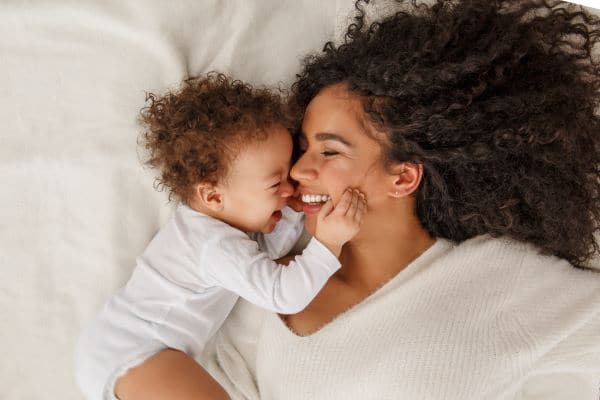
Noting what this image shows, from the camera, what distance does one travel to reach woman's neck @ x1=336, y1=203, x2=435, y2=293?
1.73 meters

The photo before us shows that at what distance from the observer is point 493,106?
1517 mm

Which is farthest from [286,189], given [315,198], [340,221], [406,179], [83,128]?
[83,128]

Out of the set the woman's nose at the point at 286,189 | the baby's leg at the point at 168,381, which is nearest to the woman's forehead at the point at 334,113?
the woman's nose at the point at 286,189

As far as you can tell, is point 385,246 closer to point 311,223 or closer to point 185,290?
point 311,223

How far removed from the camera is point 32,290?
1.94 metres

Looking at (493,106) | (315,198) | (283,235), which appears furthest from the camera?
(283,235)

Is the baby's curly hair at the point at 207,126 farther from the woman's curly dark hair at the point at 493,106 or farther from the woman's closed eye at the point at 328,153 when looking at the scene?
the woman's curly dark hair at the point at 493,106

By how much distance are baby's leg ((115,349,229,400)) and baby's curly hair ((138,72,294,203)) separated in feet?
1.55

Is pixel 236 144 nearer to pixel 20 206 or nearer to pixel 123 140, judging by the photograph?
pixel 123 140

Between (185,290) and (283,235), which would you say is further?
(283,235)

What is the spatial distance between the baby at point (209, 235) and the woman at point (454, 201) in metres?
0.11

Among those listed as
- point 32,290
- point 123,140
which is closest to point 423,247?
point 123,140

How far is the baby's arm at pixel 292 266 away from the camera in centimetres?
157

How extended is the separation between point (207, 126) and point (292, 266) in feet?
1.45
